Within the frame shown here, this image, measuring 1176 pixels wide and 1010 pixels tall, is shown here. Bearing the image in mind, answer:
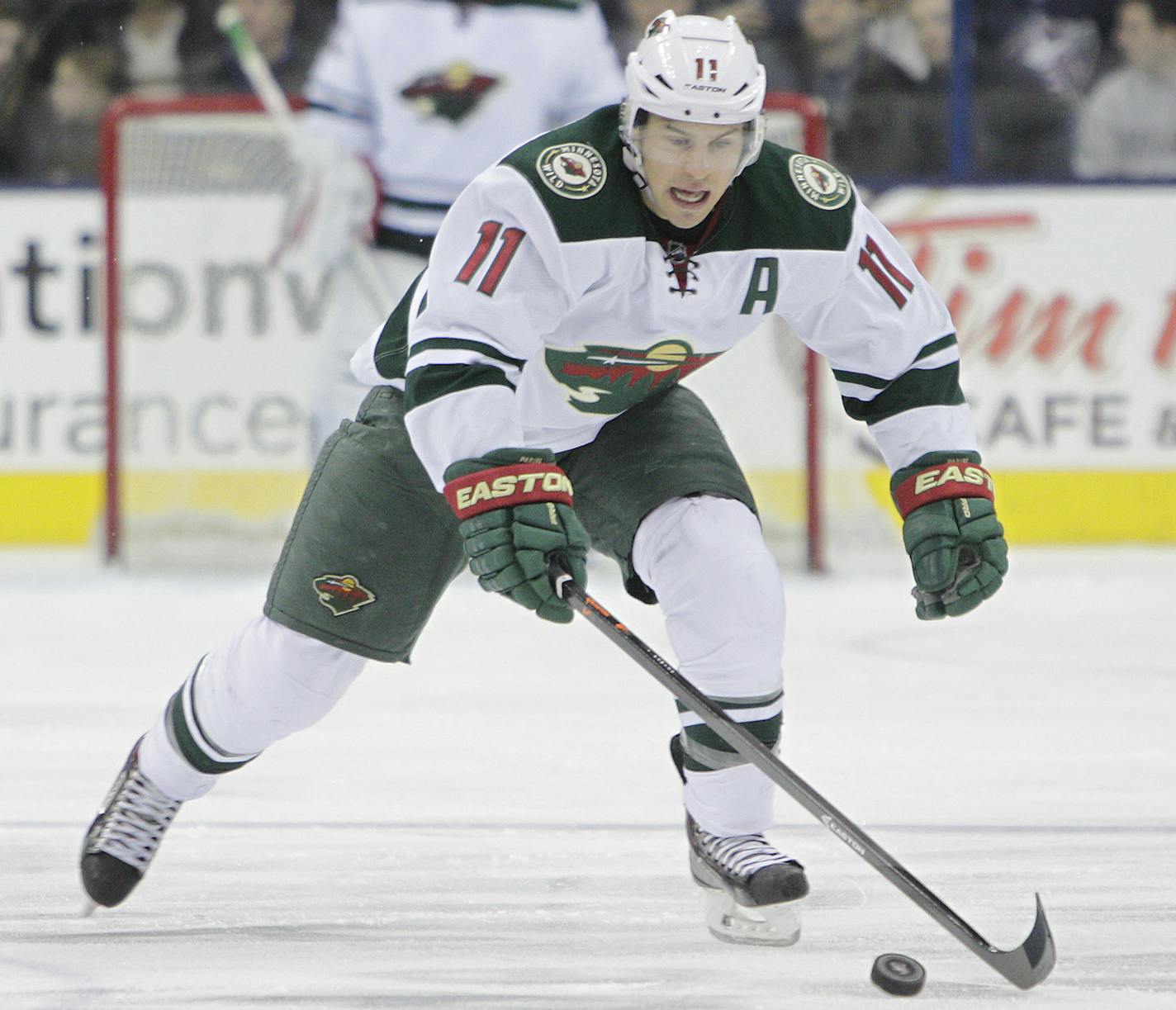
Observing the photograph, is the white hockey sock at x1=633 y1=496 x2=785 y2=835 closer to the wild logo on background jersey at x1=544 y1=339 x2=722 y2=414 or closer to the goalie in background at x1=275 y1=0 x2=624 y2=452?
the wild logo on background jersey at x1=544 y1=339 x2=722 y2=414

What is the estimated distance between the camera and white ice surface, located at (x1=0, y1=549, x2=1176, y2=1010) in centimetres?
221

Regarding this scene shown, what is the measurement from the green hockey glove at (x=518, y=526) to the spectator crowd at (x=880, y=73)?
3.52 metres

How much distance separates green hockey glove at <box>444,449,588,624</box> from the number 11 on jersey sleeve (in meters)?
→ 0.18

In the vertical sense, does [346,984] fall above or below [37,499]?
above

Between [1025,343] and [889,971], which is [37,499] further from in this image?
[889,971]

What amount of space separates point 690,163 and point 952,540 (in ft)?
1.69

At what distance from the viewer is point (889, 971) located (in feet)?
6.99

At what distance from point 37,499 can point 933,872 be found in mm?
3433

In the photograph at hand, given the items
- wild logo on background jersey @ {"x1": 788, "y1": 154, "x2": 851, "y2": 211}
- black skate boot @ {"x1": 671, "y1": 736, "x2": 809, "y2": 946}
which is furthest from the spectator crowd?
black skate boot @ {"x1": 671, "y1": 736, "x2": 809, "y2": 946}

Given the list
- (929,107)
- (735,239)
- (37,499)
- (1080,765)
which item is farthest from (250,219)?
(735,239)

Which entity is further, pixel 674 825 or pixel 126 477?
pixel 126 477

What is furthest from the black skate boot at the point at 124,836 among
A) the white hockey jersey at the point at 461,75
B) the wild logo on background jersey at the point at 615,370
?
the white hockey jersey at the point at 461,75

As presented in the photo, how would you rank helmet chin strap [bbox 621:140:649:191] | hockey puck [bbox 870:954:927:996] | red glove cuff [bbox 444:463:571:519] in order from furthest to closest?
helmet chin strap [bbox 621:140:649:191]
red glove cuff [bbox 444:463:571:519]
hockey puck [bbox 870:954:927:996]

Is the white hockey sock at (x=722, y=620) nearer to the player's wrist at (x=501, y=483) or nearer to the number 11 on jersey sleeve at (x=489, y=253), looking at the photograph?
the player's wrist at (x=501, y=483)
